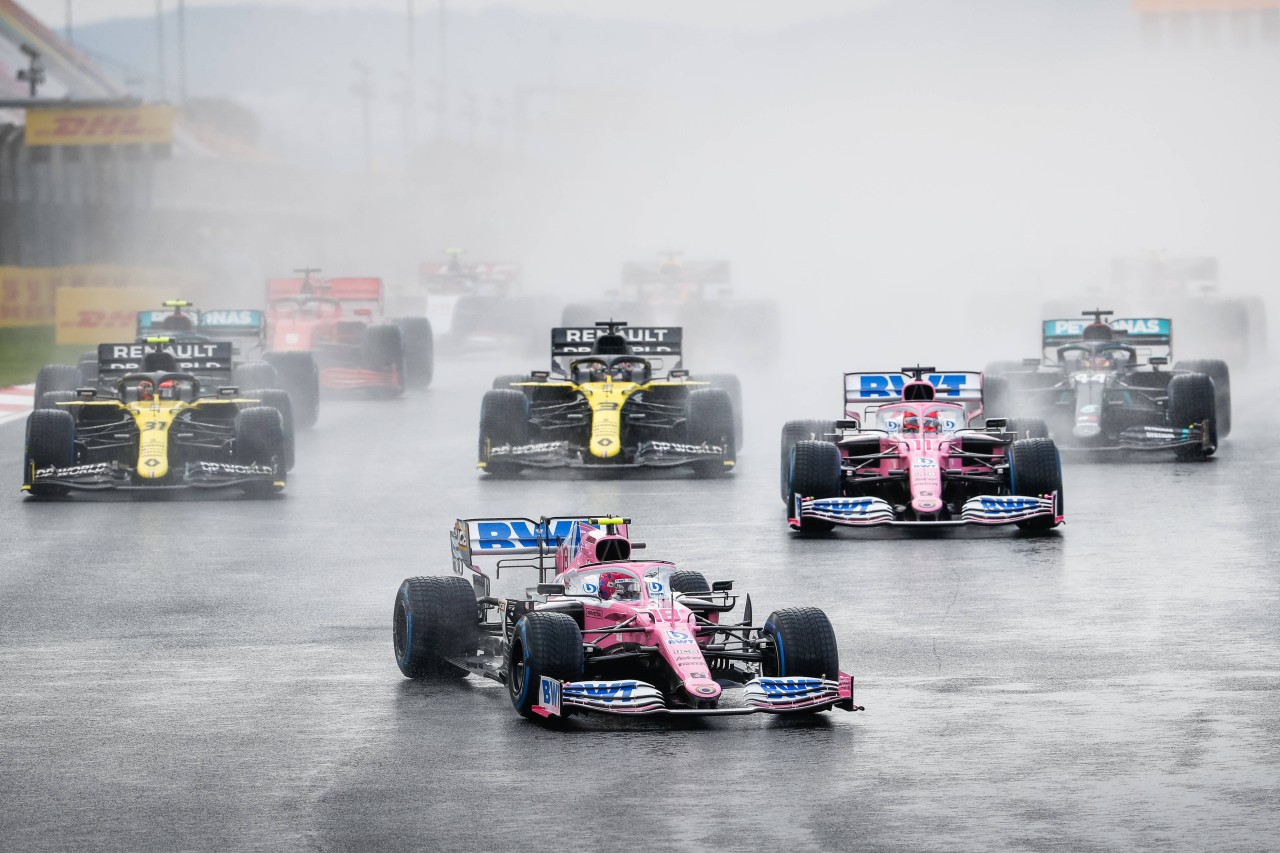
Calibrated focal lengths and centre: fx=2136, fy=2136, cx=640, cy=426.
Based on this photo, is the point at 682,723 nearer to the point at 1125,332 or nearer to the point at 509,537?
the point at 509,537

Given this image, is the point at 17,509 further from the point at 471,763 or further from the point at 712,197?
the point at 712,197

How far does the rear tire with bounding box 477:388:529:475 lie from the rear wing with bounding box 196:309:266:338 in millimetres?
8494

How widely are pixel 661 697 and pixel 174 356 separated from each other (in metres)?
16.9

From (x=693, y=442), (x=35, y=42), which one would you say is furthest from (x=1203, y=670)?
(x=35, y=42)

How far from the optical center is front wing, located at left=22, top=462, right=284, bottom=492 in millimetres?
23750

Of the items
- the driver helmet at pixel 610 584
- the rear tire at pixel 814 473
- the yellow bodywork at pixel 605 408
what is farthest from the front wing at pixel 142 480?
the driver helmet at pixel 610 584

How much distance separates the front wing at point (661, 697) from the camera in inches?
463

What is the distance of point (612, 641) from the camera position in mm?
12805

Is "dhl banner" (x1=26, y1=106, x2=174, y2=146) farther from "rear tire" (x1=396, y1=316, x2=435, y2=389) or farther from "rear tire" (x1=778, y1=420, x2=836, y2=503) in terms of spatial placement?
"rear tire" (x1=778, y1=420, x2=836, y2=503)

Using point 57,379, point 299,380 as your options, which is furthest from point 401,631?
point 299,380

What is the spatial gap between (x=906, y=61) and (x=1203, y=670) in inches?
3783

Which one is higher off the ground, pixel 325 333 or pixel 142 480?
pixel 325 333

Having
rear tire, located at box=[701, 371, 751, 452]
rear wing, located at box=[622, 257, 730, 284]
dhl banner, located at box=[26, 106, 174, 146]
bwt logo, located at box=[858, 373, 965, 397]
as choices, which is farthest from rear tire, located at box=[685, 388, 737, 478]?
dhl banner, located at box=[26, 106, 174, 146]

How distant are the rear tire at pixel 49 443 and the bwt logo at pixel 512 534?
10302mm
